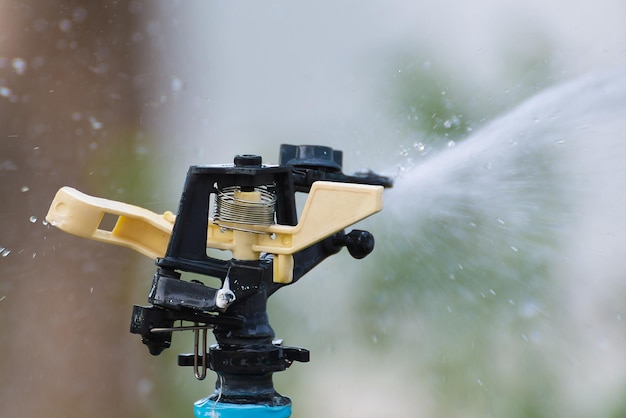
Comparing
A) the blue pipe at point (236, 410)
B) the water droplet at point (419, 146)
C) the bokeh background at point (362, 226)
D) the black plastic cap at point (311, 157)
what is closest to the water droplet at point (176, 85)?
the bokeh background at point (362, 226)

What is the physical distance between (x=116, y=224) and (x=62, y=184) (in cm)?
60

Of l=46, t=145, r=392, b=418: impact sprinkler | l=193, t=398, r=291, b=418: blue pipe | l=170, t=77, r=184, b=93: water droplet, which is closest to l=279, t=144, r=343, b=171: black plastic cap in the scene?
l=46, t=145, r=392, b=418: impact sprinkler

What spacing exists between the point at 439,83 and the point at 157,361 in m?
0.57

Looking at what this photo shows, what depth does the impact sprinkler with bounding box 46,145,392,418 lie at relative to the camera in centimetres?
64

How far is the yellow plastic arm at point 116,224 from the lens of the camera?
2.22ft

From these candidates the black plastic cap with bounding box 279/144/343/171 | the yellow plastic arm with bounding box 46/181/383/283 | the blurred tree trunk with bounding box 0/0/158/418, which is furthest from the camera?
the blurred tree trunk with bounding box 0/0/158/418

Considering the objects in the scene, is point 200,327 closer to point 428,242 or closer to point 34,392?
point 428,242

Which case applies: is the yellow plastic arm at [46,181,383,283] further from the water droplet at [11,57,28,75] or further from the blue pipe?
the water droplet at [11,57,28,75]

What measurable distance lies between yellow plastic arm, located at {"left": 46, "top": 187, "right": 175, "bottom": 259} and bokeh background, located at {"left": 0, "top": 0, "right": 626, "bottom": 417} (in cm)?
36

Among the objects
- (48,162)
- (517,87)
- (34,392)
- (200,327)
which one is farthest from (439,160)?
(34,392)

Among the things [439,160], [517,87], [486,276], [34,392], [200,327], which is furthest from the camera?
[34,392]

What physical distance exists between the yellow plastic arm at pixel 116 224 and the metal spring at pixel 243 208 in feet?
0.18

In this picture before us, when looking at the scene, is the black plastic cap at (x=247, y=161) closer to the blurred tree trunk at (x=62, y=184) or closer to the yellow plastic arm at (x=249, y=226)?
the yellow plastic arm at (x=249, y=226)

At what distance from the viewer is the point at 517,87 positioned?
1.09 metres
